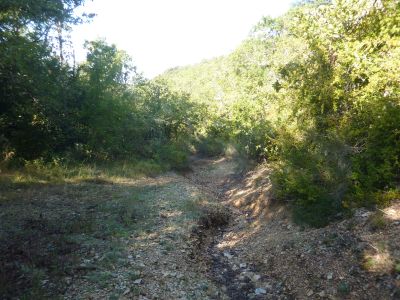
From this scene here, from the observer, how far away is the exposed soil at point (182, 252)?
595 cm

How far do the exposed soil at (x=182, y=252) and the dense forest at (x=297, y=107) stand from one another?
111cm

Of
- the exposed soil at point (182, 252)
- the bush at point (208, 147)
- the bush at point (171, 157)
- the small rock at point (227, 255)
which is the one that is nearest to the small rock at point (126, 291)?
the exposed soil at point (182, 252)

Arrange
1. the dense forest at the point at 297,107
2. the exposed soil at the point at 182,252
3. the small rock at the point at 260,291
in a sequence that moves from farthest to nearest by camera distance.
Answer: the dense forest at the point at 297,107, the small rock at the point at 260,291, the exposed soil at the point at 182,252

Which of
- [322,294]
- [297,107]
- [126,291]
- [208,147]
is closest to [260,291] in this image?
[322,294]

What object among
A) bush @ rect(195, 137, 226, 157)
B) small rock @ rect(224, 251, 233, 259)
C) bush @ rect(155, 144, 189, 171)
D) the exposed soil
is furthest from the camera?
bush @ rect(195, 137, 226, 157)

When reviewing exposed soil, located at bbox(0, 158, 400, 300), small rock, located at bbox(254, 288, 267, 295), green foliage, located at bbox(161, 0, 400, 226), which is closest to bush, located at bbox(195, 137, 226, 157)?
green foliage, located at bbox(161, 0, 400, 226)

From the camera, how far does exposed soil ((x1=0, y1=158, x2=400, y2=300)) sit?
5953 mm

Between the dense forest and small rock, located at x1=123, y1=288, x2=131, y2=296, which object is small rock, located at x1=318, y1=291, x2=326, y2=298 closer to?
the dense forest

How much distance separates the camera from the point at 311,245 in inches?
293

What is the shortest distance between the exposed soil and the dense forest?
1.11 m

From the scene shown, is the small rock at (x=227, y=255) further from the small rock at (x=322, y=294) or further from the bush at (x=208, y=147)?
the bush at (x=208, y=147)

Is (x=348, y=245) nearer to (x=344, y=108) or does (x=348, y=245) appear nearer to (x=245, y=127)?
(x=344, y=108)

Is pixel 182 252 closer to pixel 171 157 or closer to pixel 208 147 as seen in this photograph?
pixel 171 157

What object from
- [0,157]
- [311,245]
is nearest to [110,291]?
[311,245]
